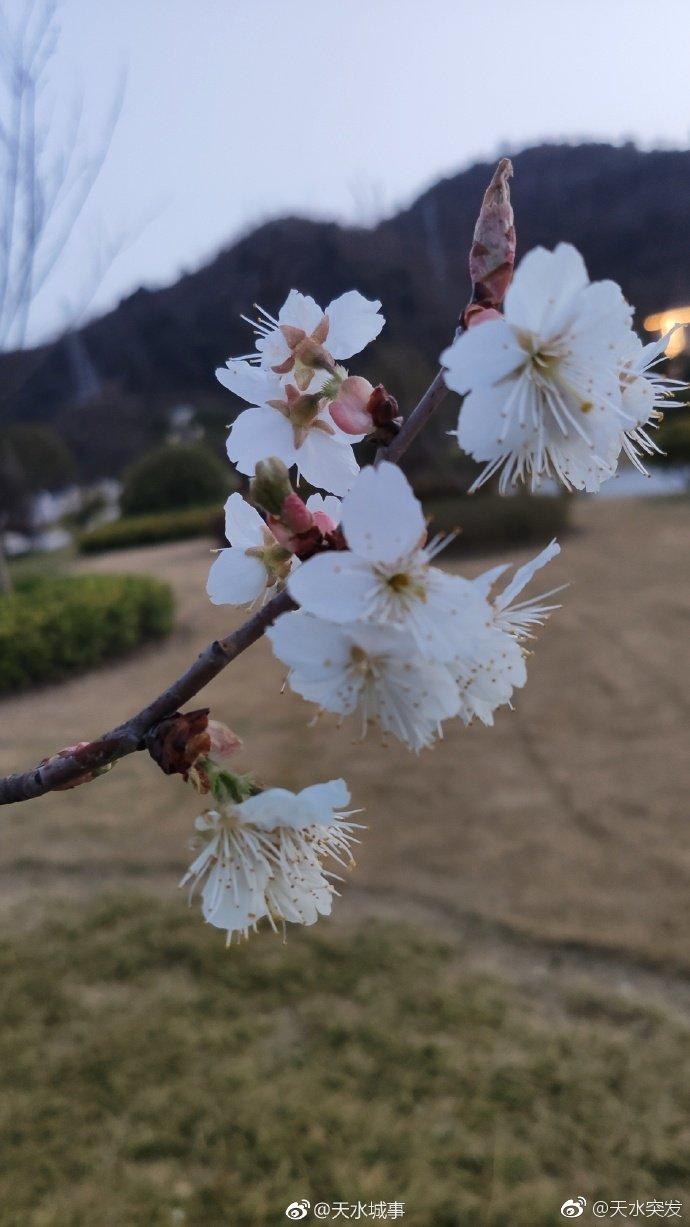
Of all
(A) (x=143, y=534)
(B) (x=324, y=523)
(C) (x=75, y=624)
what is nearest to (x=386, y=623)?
(B) (x=324, y=523)

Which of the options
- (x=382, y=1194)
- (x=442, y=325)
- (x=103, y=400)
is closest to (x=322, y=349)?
(x=382, y=1194)

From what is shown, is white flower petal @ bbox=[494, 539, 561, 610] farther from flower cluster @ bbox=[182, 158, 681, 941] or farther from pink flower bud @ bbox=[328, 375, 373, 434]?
pink flower bud @ bbox=[328, 375, 373, 434]

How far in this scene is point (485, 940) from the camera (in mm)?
2502

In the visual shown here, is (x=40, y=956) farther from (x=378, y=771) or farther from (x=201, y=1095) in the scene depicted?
(x=378, y=771)

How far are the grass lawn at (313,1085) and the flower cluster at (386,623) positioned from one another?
156 cm

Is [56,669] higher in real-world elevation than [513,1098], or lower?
lower

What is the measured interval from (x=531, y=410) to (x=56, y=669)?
467 centimetres

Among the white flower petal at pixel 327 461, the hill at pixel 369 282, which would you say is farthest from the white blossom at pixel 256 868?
the hill at pixel 369 282

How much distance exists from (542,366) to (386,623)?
18 cm

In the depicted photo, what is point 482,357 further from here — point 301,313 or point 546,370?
point 301,313

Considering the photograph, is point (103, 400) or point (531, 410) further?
point (103, 400)

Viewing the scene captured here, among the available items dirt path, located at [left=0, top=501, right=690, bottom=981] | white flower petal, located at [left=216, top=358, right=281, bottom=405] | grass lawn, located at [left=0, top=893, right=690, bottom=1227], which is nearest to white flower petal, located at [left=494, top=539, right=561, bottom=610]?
white flower petal, located at [left=216, top=358, right=281, bottom=405]

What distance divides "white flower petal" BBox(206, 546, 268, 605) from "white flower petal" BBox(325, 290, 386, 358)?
0.57 ft

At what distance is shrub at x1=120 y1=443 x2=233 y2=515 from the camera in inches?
418
